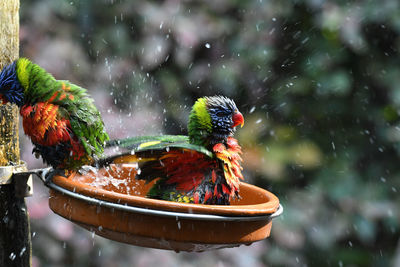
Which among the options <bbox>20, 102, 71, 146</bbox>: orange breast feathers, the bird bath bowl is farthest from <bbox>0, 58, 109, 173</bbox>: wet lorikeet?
the bird bath bowl

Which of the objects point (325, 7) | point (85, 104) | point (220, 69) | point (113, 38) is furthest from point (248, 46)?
point (85, 104)

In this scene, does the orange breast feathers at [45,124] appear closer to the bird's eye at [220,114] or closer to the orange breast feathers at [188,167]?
the orange breast feathers at [188,167]

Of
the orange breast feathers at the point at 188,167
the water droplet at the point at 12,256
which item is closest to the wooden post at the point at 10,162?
the water droplet at the point at 12,256

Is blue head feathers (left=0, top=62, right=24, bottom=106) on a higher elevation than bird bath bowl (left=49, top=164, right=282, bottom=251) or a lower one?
higher

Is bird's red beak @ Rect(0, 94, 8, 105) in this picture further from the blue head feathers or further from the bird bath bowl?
the bird bath bowl

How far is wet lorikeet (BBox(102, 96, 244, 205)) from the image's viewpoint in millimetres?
1199

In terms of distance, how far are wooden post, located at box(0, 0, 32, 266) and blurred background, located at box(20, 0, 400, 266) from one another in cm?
48

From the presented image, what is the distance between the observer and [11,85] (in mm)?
1213

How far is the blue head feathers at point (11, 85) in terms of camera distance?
121 centimetres

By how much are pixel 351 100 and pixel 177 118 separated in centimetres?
87

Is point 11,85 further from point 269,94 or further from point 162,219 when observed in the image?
point 269,94

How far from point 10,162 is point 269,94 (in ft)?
4.08

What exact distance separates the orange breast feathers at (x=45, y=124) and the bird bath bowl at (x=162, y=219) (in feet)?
0.53

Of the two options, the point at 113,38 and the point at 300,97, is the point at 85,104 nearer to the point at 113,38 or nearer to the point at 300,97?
the point at 113,38
